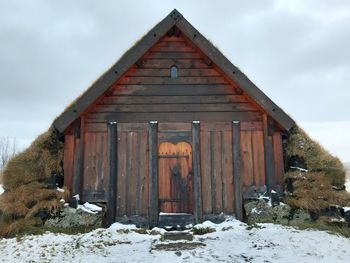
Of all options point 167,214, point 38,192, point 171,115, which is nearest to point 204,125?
point 171,115

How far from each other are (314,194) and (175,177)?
12.8 ft

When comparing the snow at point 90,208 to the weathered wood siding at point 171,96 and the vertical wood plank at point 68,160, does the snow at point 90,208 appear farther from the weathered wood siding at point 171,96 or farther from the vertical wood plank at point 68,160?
the weathered wood siding at point 171,96

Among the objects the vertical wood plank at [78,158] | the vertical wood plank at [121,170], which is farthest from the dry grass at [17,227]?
the vertical wood plank at [121,170]

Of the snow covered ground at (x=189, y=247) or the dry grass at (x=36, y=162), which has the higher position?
the dry grass at (x=36, y=162)

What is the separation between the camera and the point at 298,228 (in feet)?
30.5

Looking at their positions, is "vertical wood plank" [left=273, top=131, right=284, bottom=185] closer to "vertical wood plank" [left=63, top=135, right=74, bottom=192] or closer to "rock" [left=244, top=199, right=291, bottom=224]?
"rock" [left=244, top=199, right=291, bottom=224]

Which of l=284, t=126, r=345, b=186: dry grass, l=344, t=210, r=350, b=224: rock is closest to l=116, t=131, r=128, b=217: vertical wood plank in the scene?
l=284, t=126, r=345, b=186: dry grass

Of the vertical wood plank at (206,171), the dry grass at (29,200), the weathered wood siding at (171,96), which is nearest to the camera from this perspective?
the dry grass at (29,200)

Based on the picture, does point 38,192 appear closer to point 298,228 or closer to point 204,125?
point 204,125

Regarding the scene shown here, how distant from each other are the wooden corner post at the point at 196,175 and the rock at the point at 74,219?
2.66 metres

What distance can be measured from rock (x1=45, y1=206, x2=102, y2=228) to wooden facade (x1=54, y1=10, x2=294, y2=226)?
0.49m

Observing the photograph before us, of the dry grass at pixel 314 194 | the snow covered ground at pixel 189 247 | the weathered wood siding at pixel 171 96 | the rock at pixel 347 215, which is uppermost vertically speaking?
the weathered wood siding at pixel 171 96

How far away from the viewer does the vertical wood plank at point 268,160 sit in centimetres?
1052

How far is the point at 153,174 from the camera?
10469 mm
